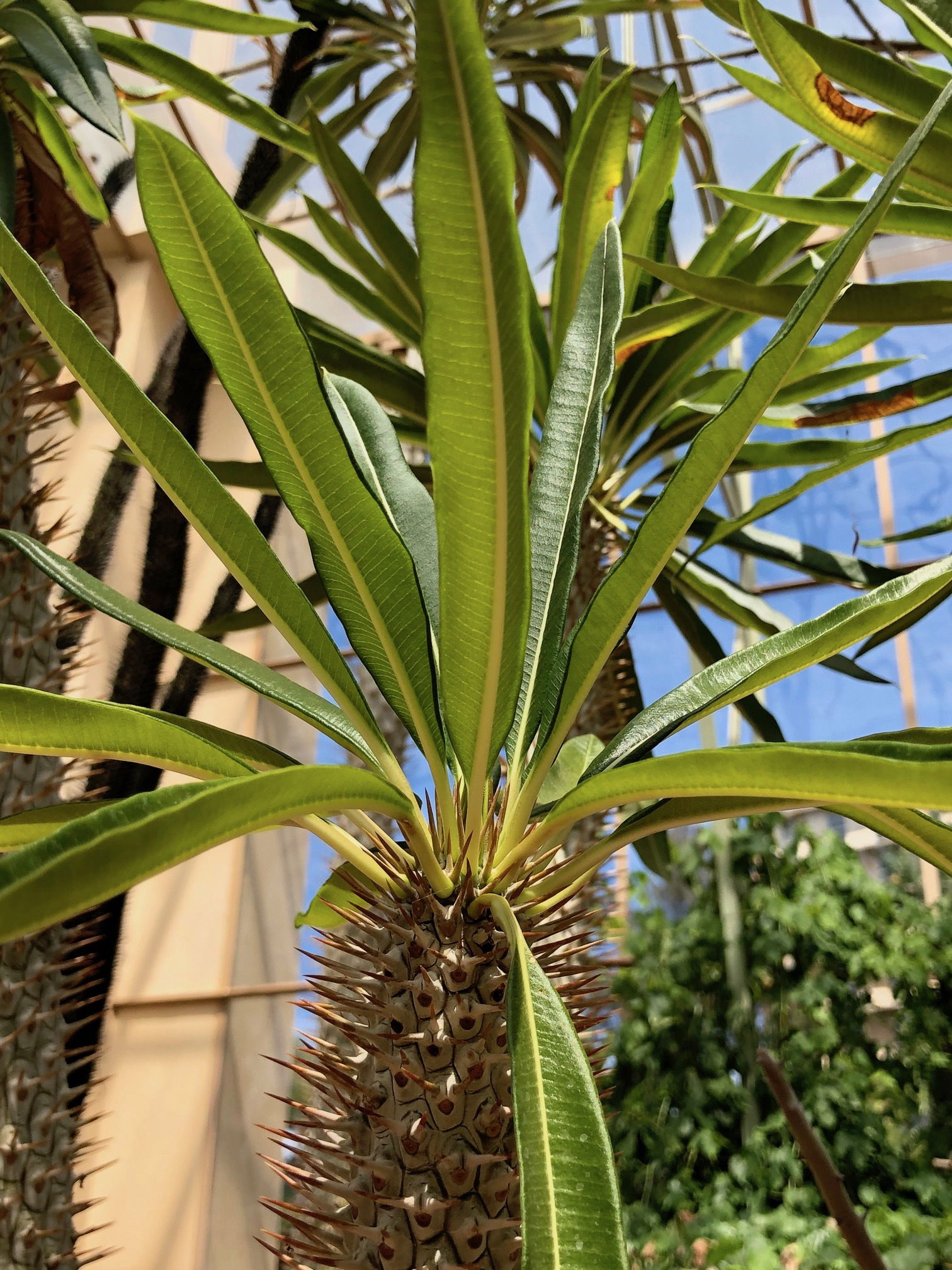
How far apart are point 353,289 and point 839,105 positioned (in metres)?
0.90

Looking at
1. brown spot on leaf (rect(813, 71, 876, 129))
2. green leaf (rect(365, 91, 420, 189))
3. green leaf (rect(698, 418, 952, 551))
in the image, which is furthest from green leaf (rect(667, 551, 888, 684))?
green leaf (rect(365, 91, 420, 189))

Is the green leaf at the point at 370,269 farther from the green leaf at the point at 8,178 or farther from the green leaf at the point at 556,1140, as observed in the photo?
the green leaf at the point at 556,1140

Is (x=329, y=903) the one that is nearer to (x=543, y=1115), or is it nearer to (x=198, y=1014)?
(x=543, y=1115)

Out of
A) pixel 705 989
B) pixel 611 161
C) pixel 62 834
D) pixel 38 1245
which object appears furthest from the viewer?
pixel 705 989

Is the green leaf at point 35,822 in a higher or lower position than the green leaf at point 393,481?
lower

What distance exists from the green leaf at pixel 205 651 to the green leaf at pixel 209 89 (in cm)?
106

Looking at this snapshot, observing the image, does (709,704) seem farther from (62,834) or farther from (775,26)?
(775,26)

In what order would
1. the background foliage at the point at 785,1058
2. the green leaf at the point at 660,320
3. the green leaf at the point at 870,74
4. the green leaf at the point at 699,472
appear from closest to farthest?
the green leaf at the point at 699,472
the green leaf at the point at 870,74
the green leaf at the point at 660,320
the background foliage at the point at 785,1058

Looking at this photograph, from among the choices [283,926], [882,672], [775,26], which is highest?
[882,672]

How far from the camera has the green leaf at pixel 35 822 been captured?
752 millimetres

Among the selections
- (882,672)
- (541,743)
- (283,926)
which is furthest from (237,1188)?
(541,743)

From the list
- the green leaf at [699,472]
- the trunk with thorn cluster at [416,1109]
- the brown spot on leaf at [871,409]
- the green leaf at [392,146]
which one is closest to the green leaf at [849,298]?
the brown spot on leaf at [871,409]

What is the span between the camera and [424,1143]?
65 cm

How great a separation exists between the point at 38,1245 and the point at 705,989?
97.9 inches
